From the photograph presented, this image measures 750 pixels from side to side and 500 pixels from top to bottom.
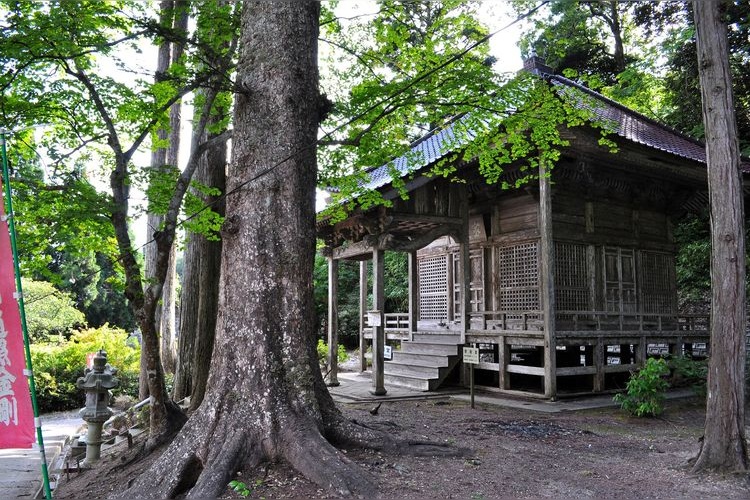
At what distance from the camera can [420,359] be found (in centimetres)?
1244

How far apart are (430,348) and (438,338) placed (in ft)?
1.16

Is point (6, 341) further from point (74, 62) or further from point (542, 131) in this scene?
point (542, 131)

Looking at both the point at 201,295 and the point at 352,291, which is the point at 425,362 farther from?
the point at 352,291

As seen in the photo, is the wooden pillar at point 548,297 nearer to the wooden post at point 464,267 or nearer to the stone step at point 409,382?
the wooden post at point 464,267

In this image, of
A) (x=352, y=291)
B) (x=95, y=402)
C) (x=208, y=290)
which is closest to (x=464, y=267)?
(x=208, y=290)

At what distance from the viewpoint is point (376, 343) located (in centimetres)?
1127

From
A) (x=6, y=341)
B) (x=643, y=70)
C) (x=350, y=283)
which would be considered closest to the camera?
(x=6, y=341)

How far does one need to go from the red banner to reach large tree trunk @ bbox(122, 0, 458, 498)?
1026 millimetres

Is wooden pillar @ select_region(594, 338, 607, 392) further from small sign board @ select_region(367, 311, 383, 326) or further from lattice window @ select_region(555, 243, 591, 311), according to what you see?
small sign board @ select_region(367, 311, 383, 326)

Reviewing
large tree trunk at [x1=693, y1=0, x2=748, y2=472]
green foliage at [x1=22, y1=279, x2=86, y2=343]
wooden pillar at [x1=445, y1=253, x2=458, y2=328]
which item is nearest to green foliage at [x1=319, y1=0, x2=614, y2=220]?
large tree trunk at [x1=693, y1=0, x2=748, y2=472]

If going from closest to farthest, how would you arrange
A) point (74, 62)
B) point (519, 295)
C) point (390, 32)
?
point (74, 62), point (390, 32), point (519, 295)

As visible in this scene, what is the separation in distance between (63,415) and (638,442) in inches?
528

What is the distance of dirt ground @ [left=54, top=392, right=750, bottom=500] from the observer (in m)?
4.41

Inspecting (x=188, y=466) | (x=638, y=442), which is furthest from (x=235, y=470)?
(x=638, y=442)
